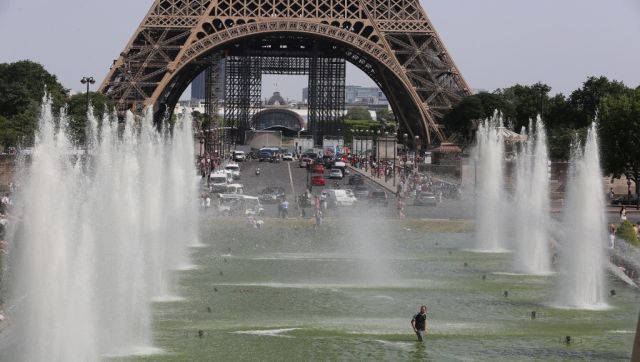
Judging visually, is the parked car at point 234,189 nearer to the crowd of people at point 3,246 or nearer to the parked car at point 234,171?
the parked car at point 234,171

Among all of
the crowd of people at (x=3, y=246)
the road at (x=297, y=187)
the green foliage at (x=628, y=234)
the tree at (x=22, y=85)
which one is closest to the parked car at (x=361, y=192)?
the road at (x=297, y=187)

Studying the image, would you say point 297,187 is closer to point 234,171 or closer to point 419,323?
point 234,171

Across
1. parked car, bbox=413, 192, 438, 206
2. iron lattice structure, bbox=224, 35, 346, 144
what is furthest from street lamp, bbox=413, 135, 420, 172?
parked car, bbox=413, 192, 438, 206

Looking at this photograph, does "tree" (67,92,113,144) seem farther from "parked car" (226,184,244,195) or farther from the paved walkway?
the paved walkway

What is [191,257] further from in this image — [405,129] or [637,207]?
[405,129]

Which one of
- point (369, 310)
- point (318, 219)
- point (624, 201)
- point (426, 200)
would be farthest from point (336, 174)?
point (369, 310)
